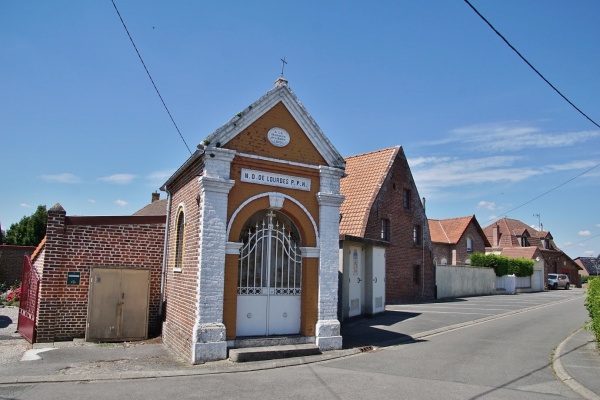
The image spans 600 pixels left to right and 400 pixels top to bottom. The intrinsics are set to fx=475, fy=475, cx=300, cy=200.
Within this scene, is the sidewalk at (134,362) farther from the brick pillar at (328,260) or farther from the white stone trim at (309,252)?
the white stone trim at (309,252)

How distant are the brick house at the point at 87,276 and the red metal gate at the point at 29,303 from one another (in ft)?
0.39

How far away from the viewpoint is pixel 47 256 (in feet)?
37.7

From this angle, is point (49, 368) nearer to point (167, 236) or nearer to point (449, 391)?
point (167, 236)

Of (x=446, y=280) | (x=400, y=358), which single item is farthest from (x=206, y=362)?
(x=446, y=280)

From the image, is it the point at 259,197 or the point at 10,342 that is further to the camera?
the point at 10,342

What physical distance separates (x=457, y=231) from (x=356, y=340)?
1183 inches

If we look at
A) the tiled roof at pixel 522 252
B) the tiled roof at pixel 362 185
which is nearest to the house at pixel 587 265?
the tiled roof at pixel 522 252

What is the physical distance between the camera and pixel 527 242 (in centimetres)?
5178

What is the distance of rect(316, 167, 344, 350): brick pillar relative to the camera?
10688 millimetres

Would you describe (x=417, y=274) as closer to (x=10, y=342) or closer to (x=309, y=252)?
(x=309, y=252)

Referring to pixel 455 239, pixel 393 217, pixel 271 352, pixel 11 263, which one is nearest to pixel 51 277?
pixel 271 352

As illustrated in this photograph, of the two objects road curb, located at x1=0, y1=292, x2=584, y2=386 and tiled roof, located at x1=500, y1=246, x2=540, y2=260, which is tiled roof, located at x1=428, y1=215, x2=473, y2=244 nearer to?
tiled roof, located at x1=500, y1=246, x2=540, y2=260

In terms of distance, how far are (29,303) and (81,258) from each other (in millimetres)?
1943

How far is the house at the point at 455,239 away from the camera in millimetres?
38594
